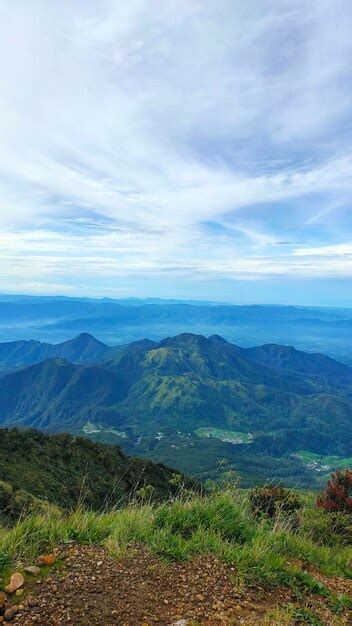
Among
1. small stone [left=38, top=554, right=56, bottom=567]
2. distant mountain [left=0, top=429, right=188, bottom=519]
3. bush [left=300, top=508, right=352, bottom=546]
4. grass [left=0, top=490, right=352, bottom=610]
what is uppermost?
small stone [left=38, top=554, right=56, bottom=567]

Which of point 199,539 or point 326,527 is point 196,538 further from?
point 326,527

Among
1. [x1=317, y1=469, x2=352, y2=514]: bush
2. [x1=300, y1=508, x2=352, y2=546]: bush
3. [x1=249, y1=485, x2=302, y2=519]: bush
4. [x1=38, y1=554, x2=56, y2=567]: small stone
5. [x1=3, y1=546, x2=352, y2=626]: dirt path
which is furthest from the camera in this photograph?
[x1=317, y1=469, x2=352, y2=514]: bush

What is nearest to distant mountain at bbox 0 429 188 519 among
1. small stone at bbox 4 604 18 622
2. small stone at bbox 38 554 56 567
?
small stone at bbox 38 554 56 567

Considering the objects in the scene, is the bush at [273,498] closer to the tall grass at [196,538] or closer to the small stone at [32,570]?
the tall grass at [196,538]

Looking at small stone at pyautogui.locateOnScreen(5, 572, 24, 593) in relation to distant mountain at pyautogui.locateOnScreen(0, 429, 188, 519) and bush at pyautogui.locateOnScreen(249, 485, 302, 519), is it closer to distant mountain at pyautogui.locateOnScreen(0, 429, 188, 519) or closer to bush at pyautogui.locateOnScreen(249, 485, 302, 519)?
bush at pyautogui.locateOnScreen(249, 485, 302, 519)

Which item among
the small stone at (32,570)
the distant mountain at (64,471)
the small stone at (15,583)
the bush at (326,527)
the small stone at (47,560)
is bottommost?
the distant mountain at (64,471)

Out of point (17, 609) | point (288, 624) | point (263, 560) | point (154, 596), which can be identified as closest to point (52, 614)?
point (17, 609)

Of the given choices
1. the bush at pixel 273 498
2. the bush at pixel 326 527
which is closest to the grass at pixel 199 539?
the bush at pixel 326 527
